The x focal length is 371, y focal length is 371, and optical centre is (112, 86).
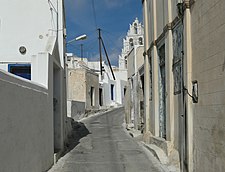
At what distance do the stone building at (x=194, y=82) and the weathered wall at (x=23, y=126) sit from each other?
3.87m

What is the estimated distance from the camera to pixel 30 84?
8625 millimetres

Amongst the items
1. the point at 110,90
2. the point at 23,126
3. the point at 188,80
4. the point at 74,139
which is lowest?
the point at 74,139

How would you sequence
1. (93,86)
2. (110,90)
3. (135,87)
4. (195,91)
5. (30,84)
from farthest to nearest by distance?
(110,90) → (93,86) → (135,87) → (195,91) → (30,84)

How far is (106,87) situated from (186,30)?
37924 mm

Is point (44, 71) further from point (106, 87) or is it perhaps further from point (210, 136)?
point (106, 87)

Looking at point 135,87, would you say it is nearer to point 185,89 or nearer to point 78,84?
point 78,84

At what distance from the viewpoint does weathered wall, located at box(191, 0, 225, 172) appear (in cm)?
738

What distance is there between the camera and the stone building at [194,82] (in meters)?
7.61

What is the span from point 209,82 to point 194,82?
124 cm

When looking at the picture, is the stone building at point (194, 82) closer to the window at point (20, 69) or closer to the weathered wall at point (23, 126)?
the weathered wall at point (23, 126)

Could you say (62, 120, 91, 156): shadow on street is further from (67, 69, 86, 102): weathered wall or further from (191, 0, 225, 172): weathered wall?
(67, 69, 86, 102): weathered wall

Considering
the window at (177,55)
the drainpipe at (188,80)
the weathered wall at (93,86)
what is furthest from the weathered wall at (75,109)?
the drainpipe at (188,80)

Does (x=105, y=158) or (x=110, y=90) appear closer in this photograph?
(x=105, y=158)

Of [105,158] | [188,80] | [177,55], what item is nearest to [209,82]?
[188,80]
